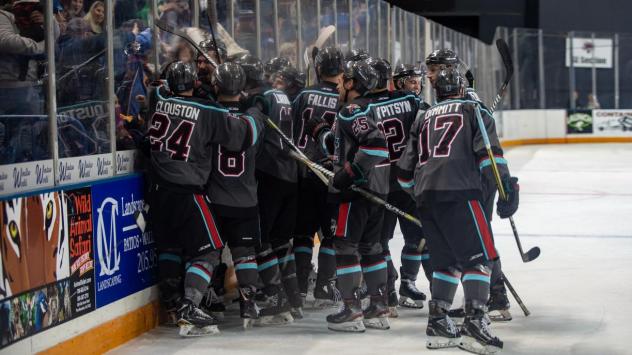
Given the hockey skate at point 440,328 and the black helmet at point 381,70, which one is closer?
the hockey skate at point 440,328

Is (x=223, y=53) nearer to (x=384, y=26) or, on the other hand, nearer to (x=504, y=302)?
(x=504, y=302)

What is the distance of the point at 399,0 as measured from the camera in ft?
68.3

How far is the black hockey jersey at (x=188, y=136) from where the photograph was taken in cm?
499

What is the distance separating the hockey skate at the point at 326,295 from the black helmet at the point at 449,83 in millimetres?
1546

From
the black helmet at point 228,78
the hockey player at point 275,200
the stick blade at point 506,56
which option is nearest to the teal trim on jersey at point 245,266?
the hockey player at point 275,200

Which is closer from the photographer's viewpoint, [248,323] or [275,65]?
[248,323]

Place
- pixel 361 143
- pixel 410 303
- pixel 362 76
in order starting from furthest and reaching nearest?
pixel 410 303 → pixel 362 76 → pixel 361 143

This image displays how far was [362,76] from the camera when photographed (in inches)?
203

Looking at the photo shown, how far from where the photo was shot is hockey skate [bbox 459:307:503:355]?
4.62 metres

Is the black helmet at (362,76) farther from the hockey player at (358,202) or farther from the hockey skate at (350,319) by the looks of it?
the hockey skate at (350,319)

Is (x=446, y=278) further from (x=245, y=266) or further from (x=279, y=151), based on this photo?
(x=279, y=151)

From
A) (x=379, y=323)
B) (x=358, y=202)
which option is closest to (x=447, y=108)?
(x=358, y=202)

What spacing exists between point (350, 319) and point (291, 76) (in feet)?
5.29

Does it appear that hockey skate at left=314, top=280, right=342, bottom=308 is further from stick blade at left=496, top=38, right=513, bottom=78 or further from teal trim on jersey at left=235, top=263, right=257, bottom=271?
stick blade at left=496, top=38, right=513, bottom=78
